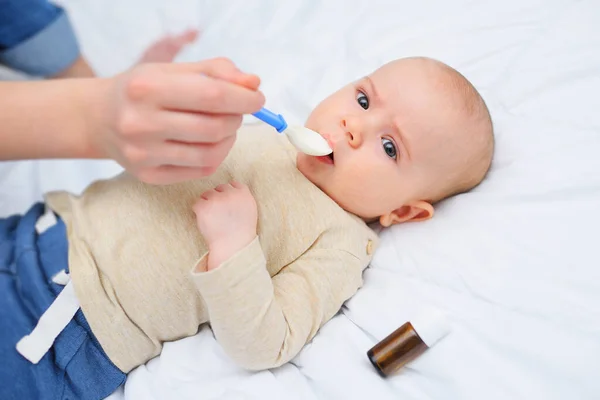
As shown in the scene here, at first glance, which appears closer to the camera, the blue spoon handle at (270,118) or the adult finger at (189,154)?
the adult finger at (189,154)

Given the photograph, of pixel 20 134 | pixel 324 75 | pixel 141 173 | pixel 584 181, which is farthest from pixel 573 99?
pixel 20 134

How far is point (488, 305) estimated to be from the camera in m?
0.85

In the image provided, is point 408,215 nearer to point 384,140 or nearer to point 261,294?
point 384,140

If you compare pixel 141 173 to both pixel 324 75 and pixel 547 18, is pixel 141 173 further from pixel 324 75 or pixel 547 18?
pixel 547 18

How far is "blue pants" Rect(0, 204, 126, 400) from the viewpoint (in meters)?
0.81

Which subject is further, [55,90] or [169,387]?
[169,387]

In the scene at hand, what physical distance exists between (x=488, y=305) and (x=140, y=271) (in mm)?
547

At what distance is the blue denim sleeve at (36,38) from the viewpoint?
1.08m

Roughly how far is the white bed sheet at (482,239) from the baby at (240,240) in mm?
47

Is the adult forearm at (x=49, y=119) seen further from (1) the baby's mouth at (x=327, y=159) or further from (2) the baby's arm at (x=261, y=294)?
(1) the baby's mouth at (x=327, y=159)

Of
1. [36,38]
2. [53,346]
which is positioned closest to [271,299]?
[53,346]

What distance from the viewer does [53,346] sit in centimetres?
83

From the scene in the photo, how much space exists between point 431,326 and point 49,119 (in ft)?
2.02

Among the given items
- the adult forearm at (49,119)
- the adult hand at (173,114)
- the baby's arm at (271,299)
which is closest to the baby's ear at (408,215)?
the baby's arm at (271,299)
